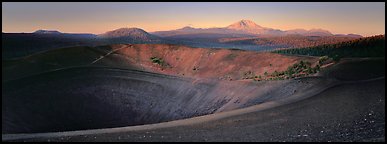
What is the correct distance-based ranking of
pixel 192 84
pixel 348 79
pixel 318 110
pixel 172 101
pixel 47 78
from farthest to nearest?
pixel 47 78 < pixel 192 84 < pixel 172 101 < pixel 348 79 < pixel 318 110

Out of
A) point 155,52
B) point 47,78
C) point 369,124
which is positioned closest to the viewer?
point 369,124

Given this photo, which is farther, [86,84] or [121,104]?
[86,84]

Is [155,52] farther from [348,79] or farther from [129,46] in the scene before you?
[348,79]

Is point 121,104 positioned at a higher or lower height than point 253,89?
lower

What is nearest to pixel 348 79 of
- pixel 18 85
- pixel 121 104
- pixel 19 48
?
pixel 121 104

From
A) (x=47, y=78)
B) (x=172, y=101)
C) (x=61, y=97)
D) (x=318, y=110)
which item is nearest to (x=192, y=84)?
(x=172, y=101)

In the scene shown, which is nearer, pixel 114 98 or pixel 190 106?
pixel 190 106

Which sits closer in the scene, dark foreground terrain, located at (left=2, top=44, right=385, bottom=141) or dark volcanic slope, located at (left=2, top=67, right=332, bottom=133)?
dark foreground terrain, located at (left=2, top=44, right=385, bottom=141)

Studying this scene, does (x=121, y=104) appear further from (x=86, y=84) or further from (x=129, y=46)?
(x=129, y=46)

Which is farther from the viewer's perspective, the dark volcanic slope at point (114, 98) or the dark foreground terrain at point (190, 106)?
the dark volcanic slope at point (114, 98)
